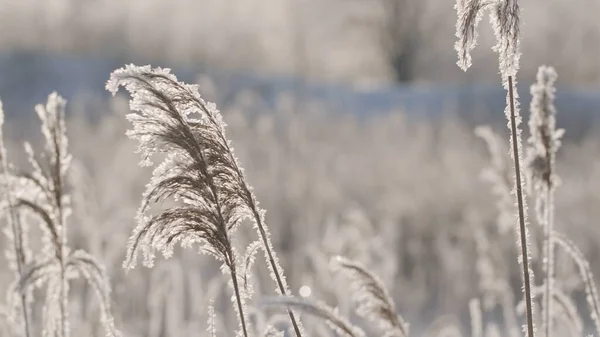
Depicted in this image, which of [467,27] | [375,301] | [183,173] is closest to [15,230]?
[183,173]

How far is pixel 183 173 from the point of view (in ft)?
6.94

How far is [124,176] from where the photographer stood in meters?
9.24

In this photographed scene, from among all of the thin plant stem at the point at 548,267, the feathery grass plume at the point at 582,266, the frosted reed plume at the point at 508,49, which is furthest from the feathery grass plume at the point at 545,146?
the frosted reed plume at the point at 508,49

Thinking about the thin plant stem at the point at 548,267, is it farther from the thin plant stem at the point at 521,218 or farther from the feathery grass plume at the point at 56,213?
the feathery grass plume at the point at 56,213

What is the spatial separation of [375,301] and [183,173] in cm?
65

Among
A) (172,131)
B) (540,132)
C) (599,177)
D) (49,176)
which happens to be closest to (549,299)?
(540,132)

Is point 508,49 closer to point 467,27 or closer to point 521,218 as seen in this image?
point 467,27

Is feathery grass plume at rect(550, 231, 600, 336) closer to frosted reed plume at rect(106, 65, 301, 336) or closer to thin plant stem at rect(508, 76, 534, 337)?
thin plant stem at rect(508, 76, 534, 337)

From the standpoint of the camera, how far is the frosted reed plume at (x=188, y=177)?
2.08m

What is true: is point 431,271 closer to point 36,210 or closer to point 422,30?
point 36,210

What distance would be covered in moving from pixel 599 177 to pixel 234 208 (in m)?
11.4

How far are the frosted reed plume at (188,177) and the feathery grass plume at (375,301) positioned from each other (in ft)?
1.06

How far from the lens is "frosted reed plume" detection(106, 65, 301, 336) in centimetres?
208

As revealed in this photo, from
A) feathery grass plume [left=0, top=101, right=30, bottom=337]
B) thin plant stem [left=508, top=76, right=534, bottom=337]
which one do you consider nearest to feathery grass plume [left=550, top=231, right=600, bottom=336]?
thin plant stem [left=508, top=76, right=534, bottom=337]
